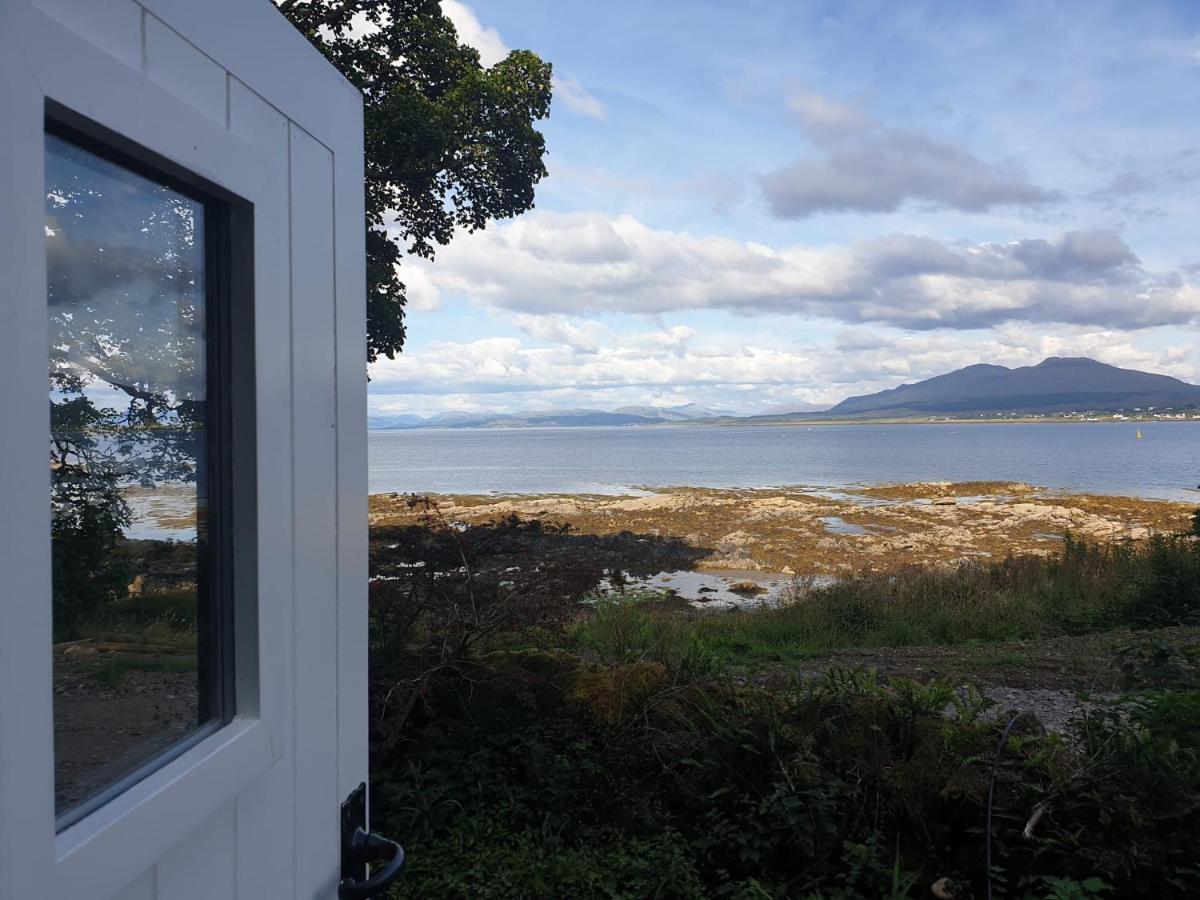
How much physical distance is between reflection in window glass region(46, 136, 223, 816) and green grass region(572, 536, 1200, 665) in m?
6.65

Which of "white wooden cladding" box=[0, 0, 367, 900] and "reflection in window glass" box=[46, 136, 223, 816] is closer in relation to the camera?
"white wooden cladding" box=[0, 0, 367, 900]

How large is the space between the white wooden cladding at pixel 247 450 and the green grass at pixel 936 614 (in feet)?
20.7

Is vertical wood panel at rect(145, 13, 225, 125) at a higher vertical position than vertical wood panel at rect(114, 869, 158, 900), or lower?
higher

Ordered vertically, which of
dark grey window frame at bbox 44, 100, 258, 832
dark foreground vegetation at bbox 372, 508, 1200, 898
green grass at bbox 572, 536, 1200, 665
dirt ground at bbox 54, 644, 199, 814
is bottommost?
green grass at bbox 572, 536, 1200, 665

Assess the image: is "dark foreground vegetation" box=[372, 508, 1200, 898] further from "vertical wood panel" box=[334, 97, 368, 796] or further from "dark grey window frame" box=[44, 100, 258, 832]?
"dark grey window frame" box=[44, 100, 258, 832]

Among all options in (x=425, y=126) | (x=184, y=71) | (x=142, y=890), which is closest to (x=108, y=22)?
(x=184, y=71)

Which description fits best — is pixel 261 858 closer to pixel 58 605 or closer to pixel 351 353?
pixel 58 605

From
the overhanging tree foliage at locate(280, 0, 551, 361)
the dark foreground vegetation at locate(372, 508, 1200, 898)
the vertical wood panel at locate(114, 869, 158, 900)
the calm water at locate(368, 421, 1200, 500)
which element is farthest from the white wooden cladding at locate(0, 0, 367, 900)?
the calm water at locate(368, 421, 1200, 500)

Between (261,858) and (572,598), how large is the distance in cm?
438

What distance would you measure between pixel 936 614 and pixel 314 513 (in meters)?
10.7

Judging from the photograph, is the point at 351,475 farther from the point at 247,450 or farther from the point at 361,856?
the point at 361,856

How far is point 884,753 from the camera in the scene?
3.97 meters

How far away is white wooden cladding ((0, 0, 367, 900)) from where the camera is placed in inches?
Result: 27.9

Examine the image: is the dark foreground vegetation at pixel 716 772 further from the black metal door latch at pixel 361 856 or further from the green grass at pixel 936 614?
the green grass at pixel 936 614
